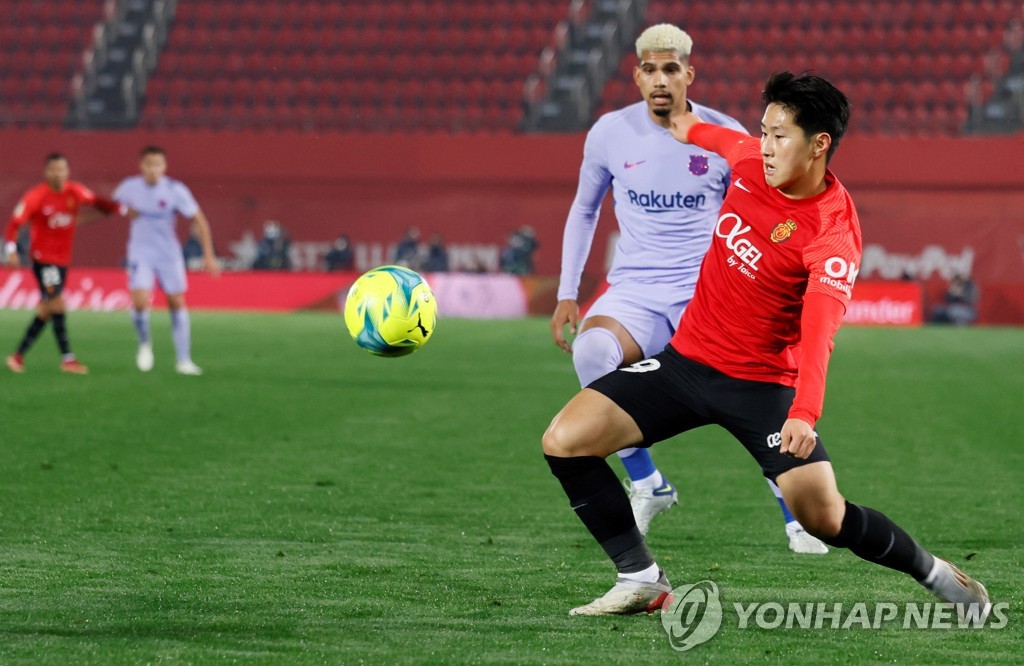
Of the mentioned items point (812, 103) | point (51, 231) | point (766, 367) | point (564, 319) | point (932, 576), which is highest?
point (812, 103)

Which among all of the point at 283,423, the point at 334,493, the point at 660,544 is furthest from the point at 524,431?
the point at 660,544

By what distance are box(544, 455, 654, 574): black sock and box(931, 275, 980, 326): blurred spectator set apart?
22.3 m

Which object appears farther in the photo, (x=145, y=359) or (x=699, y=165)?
(x=145, y=359)

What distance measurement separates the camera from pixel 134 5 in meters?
33.6

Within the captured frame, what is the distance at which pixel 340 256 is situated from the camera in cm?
2933

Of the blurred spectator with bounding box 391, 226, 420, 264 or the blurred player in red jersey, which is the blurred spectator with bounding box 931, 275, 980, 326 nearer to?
the blurred spectator with bounding box 391, 226, 420, 264

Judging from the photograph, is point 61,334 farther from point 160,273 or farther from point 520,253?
point 520,253

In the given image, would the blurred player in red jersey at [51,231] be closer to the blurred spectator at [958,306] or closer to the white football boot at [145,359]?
the white football boot at [145,359]

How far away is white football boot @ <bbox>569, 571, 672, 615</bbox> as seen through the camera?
491cm

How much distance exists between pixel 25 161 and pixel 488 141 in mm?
9548

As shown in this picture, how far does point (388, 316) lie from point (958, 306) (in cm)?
2231

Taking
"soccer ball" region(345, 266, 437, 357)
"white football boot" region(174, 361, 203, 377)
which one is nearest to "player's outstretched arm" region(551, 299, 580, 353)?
"soccer ball" region(345, 266, 437, 357)

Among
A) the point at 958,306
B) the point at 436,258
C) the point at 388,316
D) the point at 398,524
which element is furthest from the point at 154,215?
the point at 958,306

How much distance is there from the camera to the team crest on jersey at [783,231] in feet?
15.8
